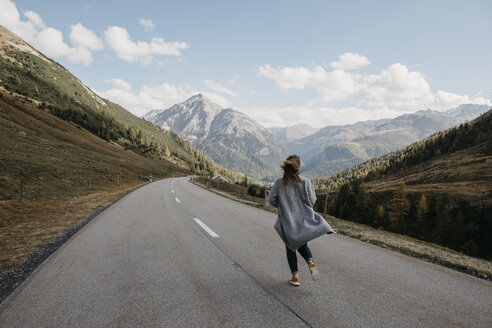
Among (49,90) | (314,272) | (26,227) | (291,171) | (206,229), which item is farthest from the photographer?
(49,90)

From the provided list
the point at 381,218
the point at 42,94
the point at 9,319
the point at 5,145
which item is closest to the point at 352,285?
the point at 9,319

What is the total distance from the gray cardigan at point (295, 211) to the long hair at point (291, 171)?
0.26 ft

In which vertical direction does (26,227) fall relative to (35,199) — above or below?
above

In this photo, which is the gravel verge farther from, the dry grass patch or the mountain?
the mountain

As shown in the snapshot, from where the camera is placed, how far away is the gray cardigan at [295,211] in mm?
4266

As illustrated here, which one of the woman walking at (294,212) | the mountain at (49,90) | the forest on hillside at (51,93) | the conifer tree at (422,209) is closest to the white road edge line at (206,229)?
the woman walking at (294,212)

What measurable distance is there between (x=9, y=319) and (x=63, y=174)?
29062 millimetres

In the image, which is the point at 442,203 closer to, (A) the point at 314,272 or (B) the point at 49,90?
(A) the point at 314,272

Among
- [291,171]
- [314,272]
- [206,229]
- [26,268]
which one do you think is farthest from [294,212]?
[26,268]

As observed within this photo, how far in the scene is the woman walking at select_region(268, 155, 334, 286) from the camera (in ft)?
14.0

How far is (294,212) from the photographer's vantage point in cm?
443

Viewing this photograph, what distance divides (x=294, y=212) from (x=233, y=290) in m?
1.80

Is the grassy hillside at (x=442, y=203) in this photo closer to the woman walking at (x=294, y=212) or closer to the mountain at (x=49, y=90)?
the woman walking at (x=294, y=212)

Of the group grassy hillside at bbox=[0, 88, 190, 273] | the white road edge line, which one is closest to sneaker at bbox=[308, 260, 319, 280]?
the white road edge line
